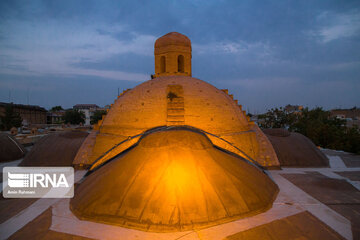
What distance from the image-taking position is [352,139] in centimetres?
2209

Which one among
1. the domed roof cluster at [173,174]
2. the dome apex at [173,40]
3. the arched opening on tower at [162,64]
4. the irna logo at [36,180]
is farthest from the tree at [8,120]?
the dome apex at [173,40]

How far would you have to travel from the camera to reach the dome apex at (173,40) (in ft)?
51.4

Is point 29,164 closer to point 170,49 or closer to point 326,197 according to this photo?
point 170,49

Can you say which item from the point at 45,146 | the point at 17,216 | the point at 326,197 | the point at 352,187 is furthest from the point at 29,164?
the point at 352,187

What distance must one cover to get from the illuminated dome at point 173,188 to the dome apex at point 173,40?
9.25 metres

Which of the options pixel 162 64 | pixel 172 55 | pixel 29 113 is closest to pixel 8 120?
pixel 29 113

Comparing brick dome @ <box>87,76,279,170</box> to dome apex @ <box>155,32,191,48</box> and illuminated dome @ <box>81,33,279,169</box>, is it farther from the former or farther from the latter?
dome apex @ <box>155,32,191,48</box>

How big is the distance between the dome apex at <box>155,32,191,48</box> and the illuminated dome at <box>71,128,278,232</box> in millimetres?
9250

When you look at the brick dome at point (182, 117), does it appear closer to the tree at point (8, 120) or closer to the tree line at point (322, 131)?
the tree line at point (322, 131)

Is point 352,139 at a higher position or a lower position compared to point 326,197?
higher

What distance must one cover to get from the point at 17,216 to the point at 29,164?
27.7 feet

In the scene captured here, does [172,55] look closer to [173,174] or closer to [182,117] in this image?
[182,117]

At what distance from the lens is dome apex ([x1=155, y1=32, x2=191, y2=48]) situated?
1568 cm

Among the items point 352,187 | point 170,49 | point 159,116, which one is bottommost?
point 352,187
